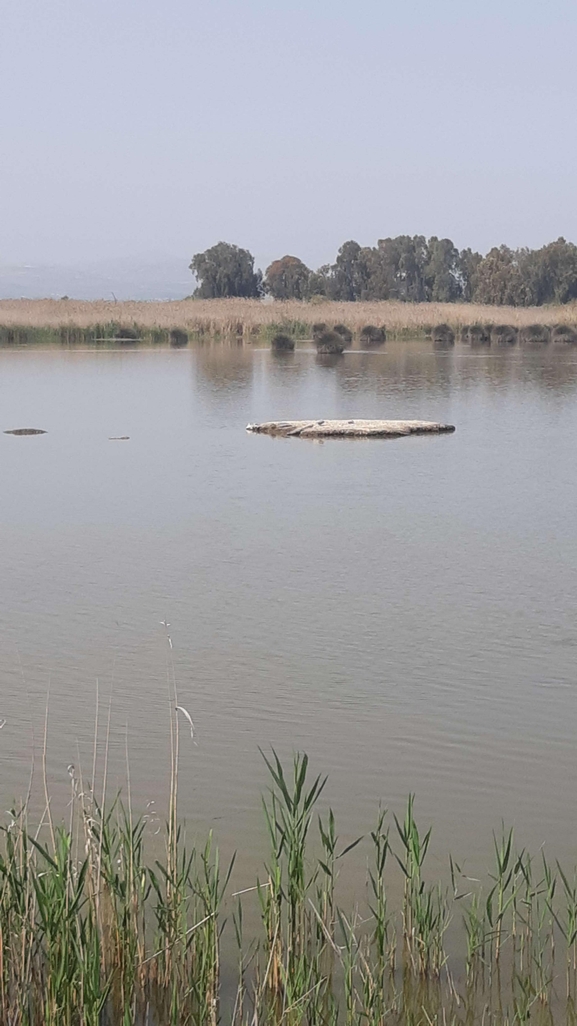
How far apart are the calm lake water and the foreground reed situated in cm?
69

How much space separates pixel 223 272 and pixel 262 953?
64.7m

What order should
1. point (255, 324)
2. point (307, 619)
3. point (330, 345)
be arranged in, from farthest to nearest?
point (255, 324) < point (330, 345) < point (307, 619)

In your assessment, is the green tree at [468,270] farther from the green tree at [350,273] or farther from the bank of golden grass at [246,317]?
the bank of golden grass at [246,317]

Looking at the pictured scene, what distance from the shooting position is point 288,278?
81.8 m

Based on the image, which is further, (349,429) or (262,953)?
(349,429)

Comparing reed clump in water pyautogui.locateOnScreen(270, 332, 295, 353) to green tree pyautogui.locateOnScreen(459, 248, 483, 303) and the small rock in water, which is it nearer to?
the small rock in water

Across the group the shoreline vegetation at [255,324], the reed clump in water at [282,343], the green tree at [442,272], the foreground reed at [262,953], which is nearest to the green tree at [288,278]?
the green tree at [442,272]

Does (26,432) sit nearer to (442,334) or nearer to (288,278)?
(442,334)

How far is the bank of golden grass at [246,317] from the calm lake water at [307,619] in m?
22.3

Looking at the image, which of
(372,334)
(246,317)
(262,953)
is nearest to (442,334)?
(372,334)

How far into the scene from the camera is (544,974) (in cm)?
349

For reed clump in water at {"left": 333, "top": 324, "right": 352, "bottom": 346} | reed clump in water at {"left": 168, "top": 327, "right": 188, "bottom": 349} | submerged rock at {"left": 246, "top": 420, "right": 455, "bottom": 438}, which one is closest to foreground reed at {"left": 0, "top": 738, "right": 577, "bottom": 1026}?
submerged rock at {"left": 246, "top": 420, "right": 455, "bottom": 438}

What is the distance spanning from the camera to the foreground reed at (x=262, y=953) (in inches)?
125

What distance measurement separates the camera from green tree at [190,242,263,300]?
67000 mm
